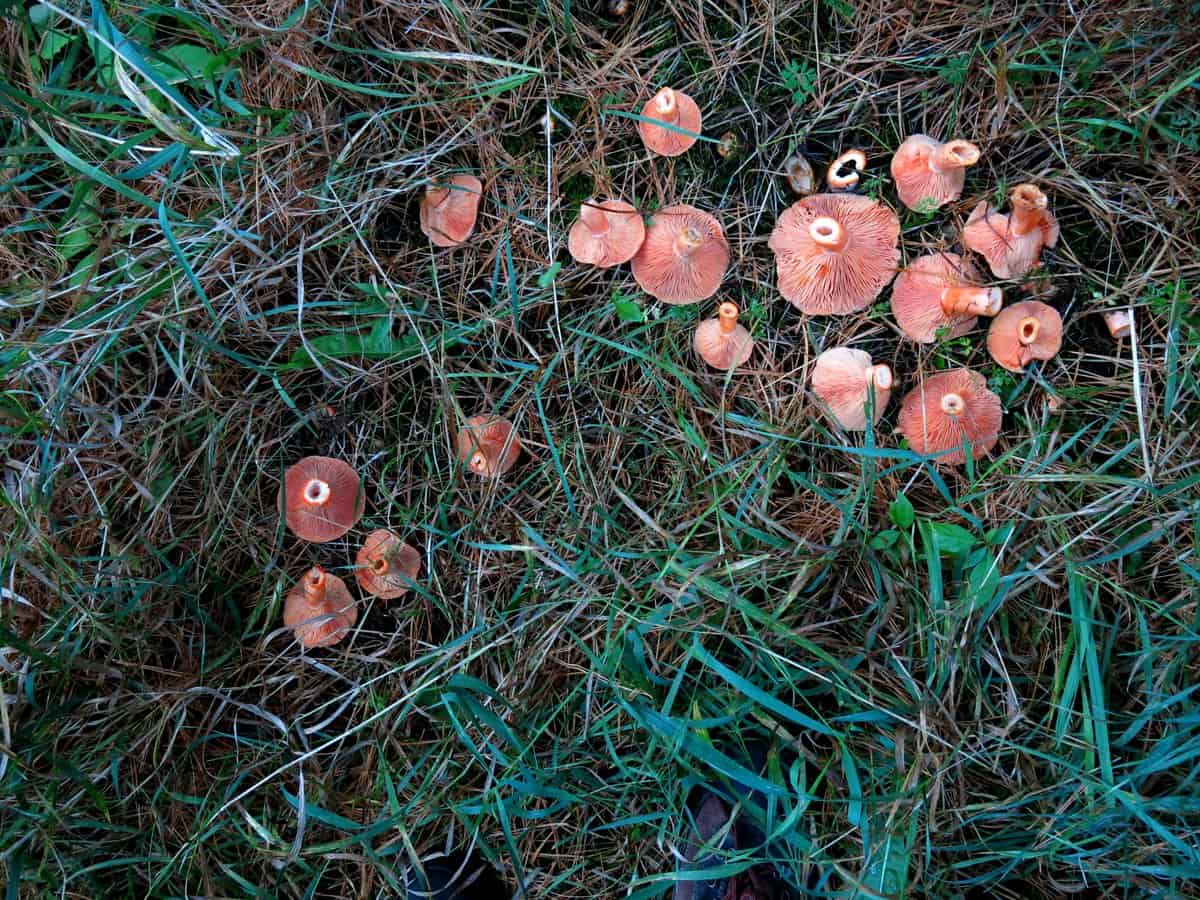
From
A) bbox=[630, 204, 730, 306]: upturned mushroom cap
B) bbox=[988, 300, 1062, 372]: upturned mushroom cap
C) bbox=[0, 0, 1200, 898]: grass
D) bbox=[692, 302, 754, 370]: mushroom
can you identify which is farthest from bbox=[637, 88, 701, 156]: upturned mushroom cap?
bbox=[988, 300, 1062, 372]: upturned mushroom cap

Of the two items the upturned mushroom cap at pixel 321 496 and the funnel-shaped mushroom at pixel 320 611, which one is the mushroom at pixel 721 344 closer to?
the upturned mushroom cap at pixel 321 496

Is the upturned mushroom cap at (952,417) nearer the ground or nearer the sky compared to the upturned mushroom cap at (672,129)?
nearer the ground

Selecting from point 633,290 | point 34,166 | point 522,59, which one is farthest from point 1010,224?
point 34,166

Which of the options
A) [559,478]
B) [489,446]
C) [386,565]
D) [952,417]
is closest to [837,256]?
[952,417]

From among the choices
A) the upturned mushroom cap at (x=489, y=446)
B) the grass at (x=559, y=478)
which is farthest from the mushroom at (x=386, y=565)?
the upturned mushroom cap at (x=489, y=446)

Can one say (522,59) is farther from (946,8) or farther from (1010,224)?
Answer: (1010,224)

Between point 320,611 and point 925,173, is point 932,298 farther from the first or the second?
point 320,611
